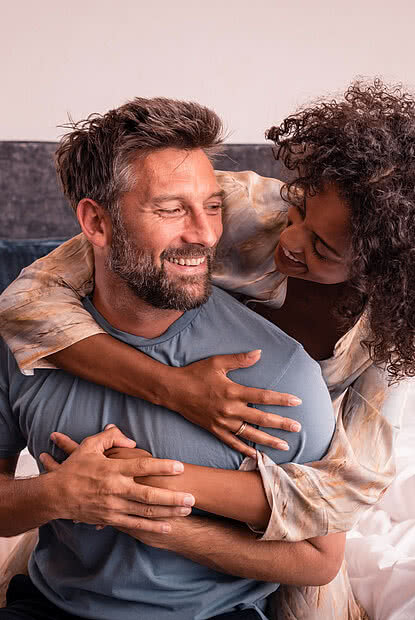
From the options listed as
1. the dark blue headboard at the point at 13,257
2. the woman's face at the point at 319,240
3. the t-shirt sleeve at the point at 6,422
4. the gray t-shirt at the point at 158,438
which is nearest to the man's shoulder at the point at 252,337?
the gray t-shirt at the point at 158,438

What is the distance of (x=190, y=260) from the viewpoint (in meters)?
1.33

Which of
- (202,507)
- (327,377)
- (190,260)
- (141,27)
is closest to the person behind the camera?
(202,507)

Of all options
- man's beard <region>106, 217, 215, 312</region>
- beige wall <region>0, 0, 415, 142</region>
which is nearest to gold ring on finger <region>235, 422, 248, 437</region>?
man's beard <region>106, 217, 215, 312</region>

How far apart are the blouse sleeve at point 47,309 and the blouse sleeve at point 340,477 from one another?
368 millimetres

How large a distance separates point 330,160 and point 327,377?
0.38 metres

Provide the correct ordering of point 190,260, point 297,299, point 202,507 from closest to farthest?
1. point 202,507
2. point 190,260
3. point 297,299

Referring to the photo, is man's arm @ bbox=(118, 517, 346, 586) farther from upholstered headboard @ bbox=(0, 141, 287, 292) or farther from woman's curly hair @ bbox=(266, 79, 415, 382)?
upholstered headboard @ bbox=(0, 141, 287, 292)

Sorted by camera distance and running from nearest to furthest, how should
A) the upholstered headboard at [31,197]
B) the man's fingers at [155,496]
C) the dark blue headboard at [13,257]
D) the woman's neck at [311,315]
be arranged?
the man's fingers at [155,496] → the woman's neck at [311,315] → the dark blue headboard at [13,257] → the upholstered headboard at [31,197]

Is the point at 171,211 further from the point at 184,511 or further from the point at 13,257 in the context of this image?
the point at 13,257

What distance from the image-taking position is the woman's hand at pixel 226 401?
1229mm

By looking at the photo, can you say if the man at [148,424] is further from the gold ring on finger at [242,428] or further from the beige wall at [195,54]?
the beige wall at [195,54]

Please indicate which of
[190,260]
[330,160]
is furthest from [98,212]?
[330,160]

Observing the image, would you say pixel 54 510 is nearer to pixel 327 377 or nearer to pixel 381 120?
pixel 327 377

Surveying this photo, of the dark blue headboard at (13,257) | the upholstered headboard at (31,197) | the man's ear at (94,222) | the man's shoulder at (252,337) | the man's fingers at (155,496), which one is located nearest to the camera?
the man's fingers at (155,496)
